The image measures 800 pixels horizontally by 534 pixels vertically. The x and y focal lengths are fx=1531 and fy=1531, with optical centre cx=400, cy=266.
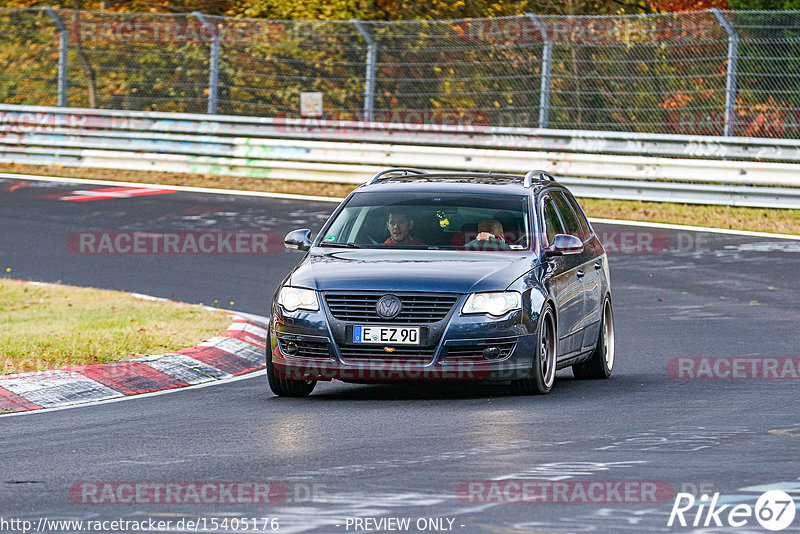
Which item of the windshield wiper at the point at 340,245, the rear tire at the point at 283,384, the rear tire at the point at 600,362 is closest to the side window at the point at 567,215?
the rear tire at the point at 600,362

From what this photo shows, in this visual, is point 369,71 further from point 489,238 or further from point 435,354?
point 435,354

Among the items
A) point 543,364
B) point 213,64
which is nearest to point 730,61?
point 213,64

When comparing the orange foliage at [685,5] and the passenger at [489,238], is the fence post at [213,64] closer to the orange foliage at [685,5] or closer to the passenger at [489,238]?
the orange foliage at [685,5]

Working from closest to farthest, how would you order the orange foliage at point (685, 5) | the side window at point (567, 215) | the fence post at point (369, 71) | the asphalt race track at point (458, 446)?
the asphalt race track at point (458, 446)
the side window at point (567, 215)
the fence post at point (369, 71)
the orange foliage at point (685, 5)

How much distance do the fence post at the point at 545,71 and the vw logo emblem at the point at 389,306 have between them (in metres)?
15.2

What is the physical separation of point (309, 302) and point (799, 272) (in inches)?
352

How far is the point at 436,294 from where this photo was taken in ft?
32.3

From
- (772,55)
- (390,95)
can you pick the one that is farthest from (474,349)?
(390,95)

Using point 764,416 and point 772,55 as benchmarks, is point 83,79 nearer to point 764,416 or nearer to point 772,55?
point 772,55

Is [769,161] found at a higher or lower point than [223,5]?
lower

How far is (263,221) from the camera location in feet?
72.6

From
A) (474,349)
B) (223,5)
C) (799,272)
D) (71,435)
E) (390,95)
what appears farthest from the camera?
(223,5)

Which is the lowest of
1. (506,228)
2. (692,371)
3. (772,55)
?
(692,371)

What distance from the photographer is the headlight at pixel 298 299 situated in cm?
1004
